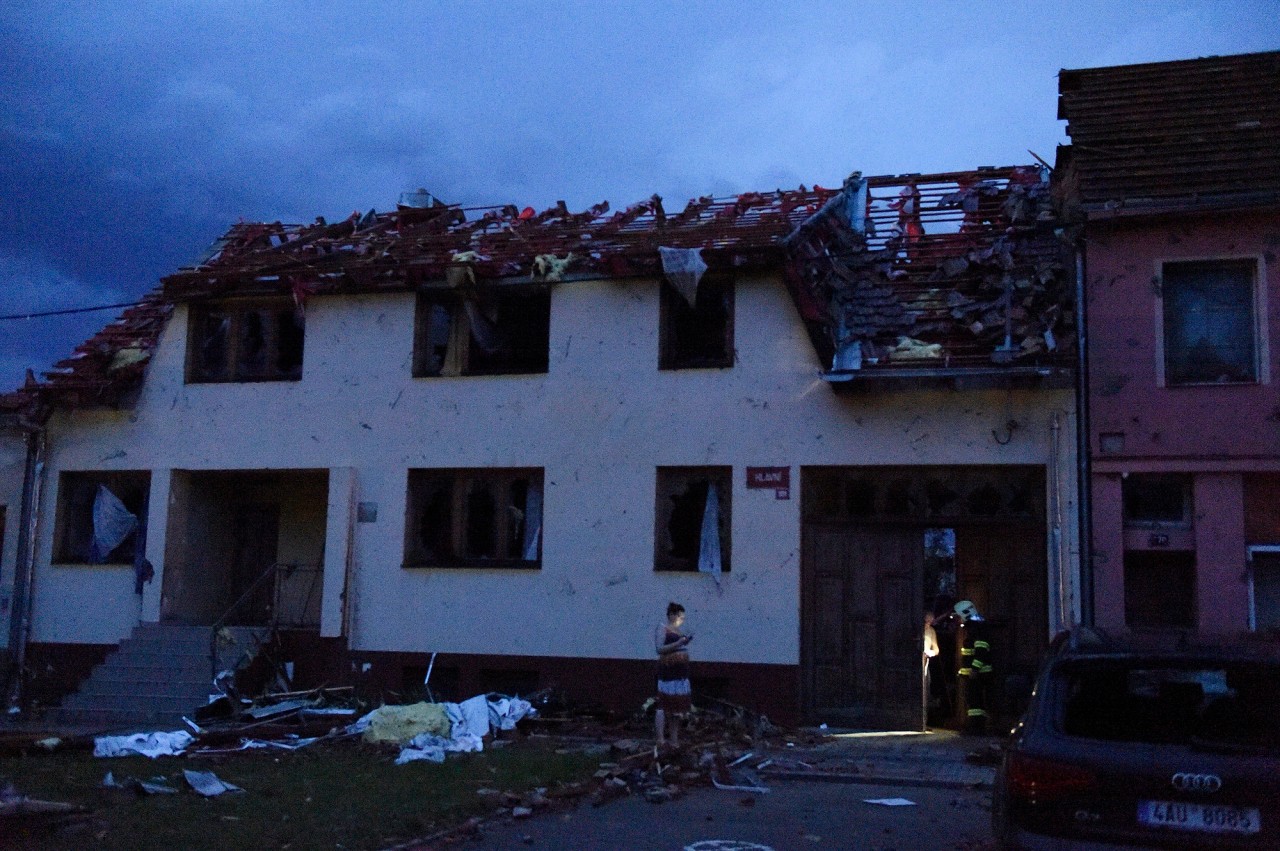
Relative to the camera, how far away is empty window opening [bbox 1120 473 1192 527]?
13828 millimetres

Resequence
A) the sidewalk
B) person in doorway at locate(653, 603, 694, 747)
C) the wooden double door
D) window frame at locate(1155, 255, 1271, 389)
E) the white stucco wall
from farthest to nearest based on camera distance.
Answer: the white stucco wall < the wooden double door < window frame at locate(1155, 255, 1271, 389) < person in doorway at locate(653, 603, 694, 747) < the sidewalk

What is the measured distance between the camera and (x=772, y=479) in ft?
49.7

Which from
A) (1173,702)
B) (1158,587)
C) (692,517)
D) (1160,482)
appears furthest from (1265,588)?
(1173,702)

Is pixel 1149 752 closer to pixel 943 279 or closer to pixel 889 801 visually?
pixel 889 801

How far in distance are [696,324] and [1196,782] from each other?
11.2 meters

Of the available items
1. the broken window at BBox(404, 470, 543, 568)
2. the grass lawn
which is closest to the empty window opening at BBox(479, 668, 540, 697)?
the broken window at BBox(404, 470, 543, 568)

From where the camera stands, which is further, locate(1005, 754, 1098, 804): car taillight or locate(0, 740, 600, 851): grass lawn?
locate(0, 740, 600, 851): grass lawn

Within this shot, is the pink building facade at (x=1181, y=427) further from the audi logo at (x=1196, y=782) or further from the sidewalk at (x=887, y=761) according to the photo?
the audi logo at (x=1196, y=782)

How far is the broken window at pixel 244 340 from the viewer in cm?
1806

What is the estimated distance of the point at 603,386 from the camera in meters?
16.1

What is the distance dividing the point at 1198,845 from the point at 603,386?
11.2 metres

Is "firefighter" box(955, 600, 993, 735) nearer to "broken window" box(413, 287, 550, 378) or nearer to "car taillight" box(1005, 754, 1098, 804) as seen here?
"broken window" box(413, 287, 550, 378)

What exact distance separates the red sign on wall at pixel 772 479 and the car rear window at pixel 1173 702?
361 inches

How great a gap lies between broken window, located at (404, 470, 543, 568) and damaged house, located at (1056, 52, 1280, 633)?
7.08 meters
